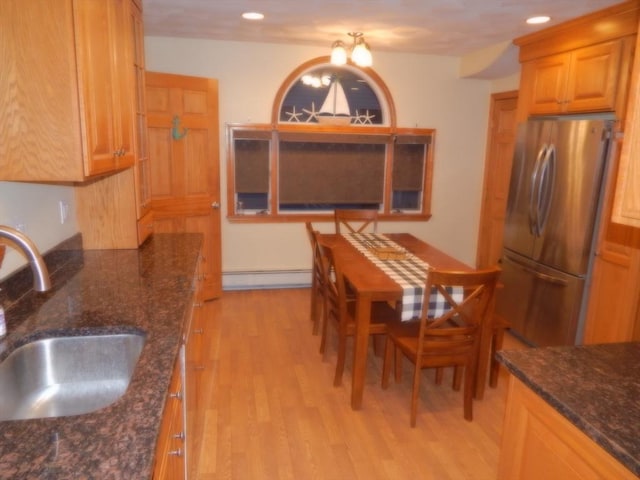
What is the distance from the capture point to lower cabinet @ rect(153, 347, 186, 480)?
1156 millimetres

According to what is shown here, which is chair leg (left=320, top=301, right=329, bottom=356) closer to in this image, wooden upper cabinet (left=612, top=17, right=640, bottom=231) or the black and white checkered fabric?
the black and white checkered fabric

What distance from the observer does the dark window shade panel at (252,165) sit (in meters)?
4.55

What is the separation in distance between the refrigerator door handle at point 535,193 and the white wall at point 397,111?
5.35 ft

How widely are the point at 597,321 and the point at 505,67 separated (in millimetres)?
2542

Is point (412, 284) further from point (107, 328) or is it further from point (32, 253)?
point (32, 253)

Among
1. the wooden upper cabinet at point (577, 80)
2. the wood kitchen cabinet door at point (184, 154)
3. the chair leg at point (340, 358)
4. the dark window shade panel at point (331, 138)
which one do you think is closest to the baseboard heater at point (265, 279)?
the wood kitchen cabinet door at point (184, 154)

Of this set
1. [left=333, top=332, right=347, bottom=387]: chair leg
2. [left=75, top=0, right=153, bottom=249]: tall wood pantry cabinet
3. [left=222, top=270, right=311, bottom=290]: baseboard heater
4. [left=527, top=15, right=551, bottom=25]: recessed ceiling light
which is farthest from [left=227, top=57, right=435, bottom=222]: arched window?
[left=333, top=332, right=347, bottom=387]: chair leg

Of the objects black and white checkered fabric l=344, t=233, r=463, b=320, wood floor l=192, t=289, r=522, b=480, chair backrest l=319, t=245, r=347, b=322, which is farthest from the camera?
chair backrest l=319, t=245, r=347, b=322

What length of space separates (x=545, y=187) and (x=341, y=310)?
69.8 inches

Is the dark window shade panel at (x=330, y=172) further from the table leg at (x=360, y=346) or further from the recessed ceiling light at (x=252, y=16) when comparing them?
the table leg at (x=360, y=346)

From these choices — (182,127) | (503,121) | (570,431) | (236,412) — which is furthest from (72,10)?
(503,121)

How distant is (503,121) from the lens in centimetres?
482

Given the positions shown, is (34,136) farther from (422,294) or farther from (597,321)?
(597,321)

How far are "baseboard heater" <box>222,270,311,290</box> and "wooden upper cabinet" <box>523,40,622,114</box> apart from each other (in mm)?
2678
